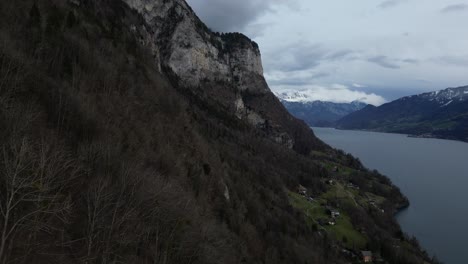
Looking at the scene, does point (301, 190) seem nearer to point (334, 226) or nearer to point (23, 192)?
point (334, 226)

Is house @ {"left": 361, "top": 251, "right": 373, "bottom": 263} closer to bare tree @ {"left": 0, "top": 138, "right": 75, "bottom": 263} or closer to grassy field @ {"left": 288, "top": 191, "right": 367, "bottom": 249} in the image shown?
grassy field @ {"left": 288, "top": 191, "right": 367, "bottom": 249}

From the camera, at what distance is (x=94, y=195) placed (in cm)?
2122

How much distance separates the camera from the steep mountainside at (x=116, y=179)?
18.7 metres

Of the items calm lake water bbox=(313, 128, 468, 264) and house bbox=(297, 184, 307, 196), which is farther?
house bbox=(297, 184, 307, 196)

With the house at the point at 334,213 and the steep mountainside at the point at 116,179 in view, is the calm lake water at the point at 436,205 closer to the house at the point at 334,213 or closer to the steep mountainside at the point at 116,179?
the steep mountainside at the point at 116,179

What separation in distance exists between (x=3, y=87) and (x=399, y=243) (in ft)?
255

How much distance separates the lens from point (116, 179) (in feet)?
84.6

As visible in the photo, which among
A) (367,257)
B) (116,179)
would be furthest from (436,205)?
(116,179)

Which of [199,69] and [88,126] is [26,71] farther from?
[199,69]

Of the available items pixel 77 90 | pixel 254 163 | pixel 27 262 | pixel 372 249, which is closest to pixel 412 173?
pixel 254 163

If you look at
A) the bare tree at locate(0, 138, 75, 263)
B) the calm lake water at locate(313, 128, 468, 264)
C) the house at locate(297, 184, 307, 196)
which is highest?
the bare tree at locate(0, 138, 75, 263)

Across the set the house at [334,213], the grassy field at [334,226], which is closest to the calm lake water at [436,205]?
the grassy field at [334,226]

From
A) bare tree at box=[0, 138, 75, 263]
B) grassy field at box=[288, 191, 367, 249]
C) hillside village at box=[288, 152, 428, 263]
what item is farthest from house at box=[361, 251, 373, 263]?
bare tree at box=[0, 138, 75, 263]

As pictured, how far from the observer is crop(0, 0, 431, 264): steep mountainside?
18.7 m
